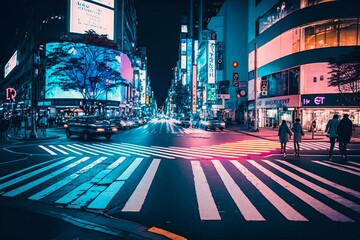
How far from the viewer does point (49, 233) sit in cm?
493

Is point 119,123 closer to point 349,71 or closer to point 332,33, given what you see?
point 349,71

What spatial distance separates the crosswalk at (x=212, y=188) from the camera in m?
6.25

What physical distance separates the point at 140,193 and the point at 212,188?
2002 mm

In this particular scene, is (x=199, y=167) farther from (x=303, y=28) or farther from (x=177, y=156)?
(x=303, y=28)

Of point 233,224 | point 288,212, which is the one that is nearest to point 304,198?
point 288,212

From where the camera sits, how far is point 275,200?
6.95 meters

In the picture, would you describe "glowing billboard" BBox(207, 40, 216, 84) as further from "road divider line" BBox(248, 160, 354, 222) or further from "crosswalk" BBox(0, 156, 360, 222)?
"road divider line" BBox(248, 160, 354, 222)

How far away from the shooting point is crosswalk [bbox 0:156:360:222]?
20.5 ft

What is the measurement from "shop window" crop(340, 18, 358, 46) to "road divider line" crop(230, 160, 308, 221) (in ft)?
93.5

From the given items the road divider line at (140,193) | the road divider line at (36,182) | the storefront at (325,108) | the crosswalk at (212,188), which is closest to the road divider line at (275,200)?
the crosswalk at (212,188)

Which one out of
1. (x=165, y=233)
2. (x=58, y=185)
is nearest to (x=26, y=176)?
(x=58, y=185)

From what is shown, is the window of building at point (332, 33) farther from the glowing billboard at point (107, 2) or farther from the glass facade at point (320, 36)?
the glowing billboard at point (107, 2)

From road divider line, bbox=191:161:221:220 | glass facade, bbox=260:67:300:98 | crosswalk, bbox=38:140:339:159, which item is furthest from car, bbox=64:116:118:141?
glass facade, bbox=260:67:300:98

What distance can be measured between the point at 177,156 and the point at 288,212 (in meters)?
8.55
